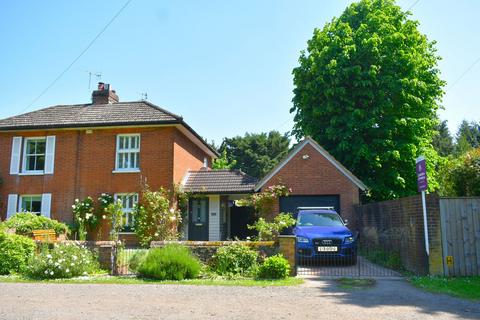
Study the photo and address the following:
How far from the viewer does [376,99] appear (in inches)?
821

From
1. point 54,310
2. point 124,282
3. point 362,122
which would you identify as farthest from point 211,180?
point 54,310

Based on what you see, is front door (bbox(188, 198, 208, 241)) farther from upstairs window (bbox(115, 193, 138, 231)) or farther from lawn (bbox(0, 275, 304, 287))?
lawn (bbox(0, 275, 304, 287))

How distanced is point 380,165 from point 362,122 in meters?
2.29

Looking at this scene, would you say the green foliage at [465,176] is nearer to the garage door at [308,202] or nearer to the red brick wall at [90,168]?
A: the garage door at [308,202]

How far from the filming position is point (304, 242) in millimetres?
12711

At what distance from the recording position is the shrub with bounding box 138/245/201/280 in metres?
10.6

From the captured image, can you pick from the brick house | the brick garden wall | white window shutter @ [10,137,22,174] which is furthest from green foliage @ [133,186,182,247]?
the brick garden wall

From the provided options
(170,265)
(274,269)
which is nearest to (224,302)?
(274,269)

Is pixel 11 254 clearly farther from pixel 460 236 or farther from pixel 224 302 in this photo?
pixel 460 236

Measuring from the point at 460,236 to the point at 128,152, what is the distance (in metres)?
14.6

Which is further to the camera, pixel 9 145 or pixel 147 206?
pixel 9 145

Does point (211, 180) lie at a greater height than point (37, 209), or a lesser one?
greater

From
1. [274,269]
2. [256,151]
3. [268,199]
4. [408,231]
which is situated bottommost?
[274,269]

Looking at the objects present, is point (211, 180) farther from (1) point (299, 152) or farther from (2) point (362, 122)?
(2) point (362, 122)
